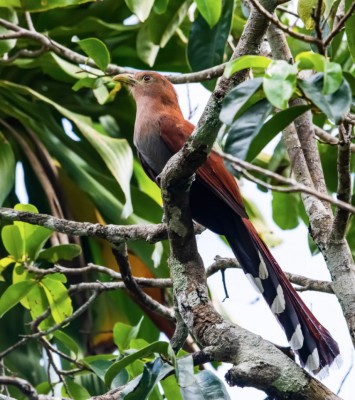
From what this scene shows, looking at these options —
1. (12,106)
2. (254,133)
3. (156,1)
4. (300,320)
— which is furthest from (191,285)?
(12,106)

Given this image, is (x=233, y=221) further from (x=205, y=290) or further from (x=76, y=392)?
(x=76, y=392)

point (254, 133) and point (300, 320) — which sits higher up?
point (254, 133)

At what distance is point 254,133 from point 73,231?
42.6 inches

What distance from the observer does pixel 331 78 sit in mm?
1626

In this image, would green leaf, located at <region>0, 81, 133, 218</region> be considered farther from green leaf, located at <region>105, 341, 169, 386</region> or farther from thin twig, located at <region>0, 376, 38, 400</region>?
thin twig, located at <region>0, 376, 38, 400</region>

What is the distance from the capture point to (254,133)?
175 cm

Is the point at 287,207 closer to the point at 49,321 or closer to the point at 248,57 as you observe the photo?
the point at 49,321

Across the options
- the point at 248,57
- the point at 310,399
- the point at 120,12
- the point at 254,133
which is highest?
the point at 120,12

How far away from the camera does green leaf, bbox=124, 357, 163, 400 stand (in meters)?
1.90

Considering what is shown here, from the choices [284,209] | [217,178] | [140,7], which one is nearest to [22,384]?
[217,178]

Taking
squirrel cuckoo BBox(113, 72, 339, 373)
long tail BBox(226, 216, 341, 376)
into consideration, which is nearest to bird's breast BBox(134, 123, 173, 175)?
squirrel cuckoo BBox(113, 72, 339, 373)

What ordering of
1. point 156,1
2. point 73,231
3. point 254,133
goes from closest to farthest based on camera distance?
point 254,133
point 73,231
point 156,1

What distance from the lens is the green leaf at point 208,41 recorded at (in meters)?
3.04

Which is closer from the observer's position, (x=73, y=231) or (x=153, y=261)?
(x=73, y=231)
